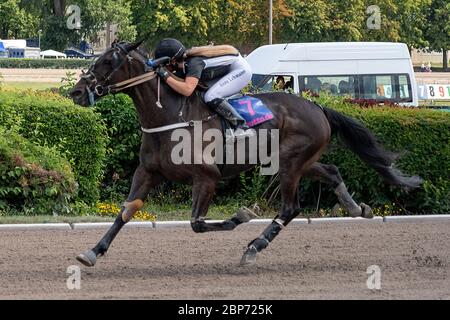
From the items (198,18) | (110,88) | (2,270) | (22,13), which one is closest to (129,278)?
(2,270)

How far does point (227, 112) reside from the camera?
916cm

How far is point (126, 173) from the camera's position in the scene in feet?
45.1

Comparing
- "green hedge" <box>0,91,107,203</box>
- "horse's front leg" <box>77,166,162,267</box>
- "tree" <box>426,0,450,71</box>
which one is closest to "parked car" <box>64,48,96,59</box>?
"tree" <box>426,0,450,71</box>

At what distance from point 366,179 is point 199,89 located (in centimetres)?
460

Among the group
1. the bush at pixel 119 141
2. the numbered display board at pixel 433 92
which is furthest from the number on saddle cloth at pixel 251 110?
the numbered display board at pixel 433 92

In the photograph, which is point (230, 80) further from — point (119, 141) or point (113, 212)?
point (119, 141)

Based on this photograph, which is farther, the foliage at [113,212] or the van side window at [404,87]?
the van side window at [404,87]

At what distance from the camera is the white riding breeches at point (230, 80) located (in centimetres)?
926

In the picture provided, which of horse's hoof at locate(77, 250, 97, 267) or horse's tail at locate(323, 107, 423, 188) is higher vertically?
horse's tail at locate(323, 107, 423, 188)

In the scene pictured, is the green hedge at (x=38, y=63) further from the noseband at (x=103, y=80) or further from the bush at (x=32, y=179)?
the noseband at (x=103, y=80)

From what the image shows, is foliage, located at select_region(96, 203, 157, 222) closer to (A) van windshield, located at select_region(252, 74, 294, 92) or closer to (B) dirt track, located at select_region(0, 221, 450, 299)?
(B) dirt track, located at select_region(0, 221, 450, 299)

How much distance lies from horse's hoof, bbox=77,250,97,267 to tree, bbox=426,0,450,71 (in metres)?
55.7

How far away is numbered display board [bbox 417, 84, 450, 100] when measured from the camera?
3309 cm

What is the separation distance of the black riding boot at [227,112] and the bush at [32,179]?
3648 millimetres
